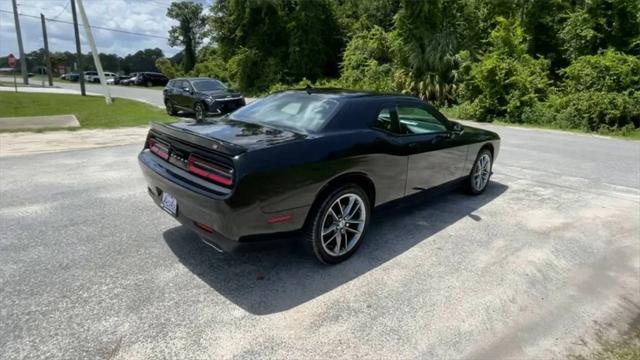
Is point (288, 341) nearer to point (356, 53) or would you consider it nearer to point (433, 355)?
point (433, 355)

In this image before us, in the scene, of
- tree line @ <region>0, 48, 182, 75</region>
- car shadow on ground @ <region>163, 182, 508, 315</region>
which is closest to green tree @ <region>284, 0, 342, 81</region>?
car shadow on ground @ <region>163, 182, 508, 315</region>

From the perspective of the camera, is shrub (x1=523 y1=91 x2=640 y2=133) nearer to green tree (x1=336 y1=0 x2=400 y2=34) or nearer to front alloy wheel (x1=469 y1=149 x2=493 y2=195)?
front alloy wheel (x1=469 y1=149 x2=493 y2=195)

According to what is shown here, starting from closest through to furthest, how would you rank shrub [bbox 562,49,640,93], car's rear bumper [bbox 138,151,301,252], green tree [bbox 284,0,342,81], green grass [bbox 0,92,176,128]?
car's rear bumper [bbox 138,151,301,252] < green grass [bbox 0,92,176,128] < shrub [bbox 562,49,640,93] < green tree [bbox 284,0,342,81]

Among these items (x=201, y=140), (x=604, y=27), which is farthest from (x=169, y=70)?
(x=201, y=140)

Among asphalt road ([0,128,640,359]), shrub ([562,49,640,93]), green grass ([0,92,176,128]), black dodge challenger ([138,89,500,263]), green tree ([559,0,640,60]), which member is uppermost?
green tree ([559,0,640,60])

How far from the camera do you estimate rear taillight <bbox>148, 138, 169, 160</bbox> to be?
11.3ft

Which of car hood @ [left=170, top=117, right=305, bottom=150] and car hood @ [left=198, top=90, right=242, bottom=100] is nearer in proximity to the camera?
car hood @ [left=170, top=117, right=305, bottom=150]

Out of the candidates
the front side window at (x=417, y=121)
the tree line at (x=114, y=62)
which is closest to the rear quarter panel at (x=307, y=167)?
the front side window at (x=417, y=121)

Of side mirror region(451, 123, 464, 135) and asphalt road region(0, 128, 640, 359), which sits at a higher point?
side mirror region(451, 123, 464, 135)

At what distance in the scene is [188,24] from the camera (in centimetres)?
5347

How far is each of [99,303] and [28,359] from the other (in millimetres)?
557

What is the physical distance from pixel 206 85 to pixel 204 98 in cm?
121

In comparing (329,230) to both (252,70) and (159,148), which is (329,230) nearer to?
(159,148)

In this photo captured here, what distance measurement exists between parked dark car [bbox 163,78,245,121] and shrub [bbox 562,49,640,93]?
12.3 meters
